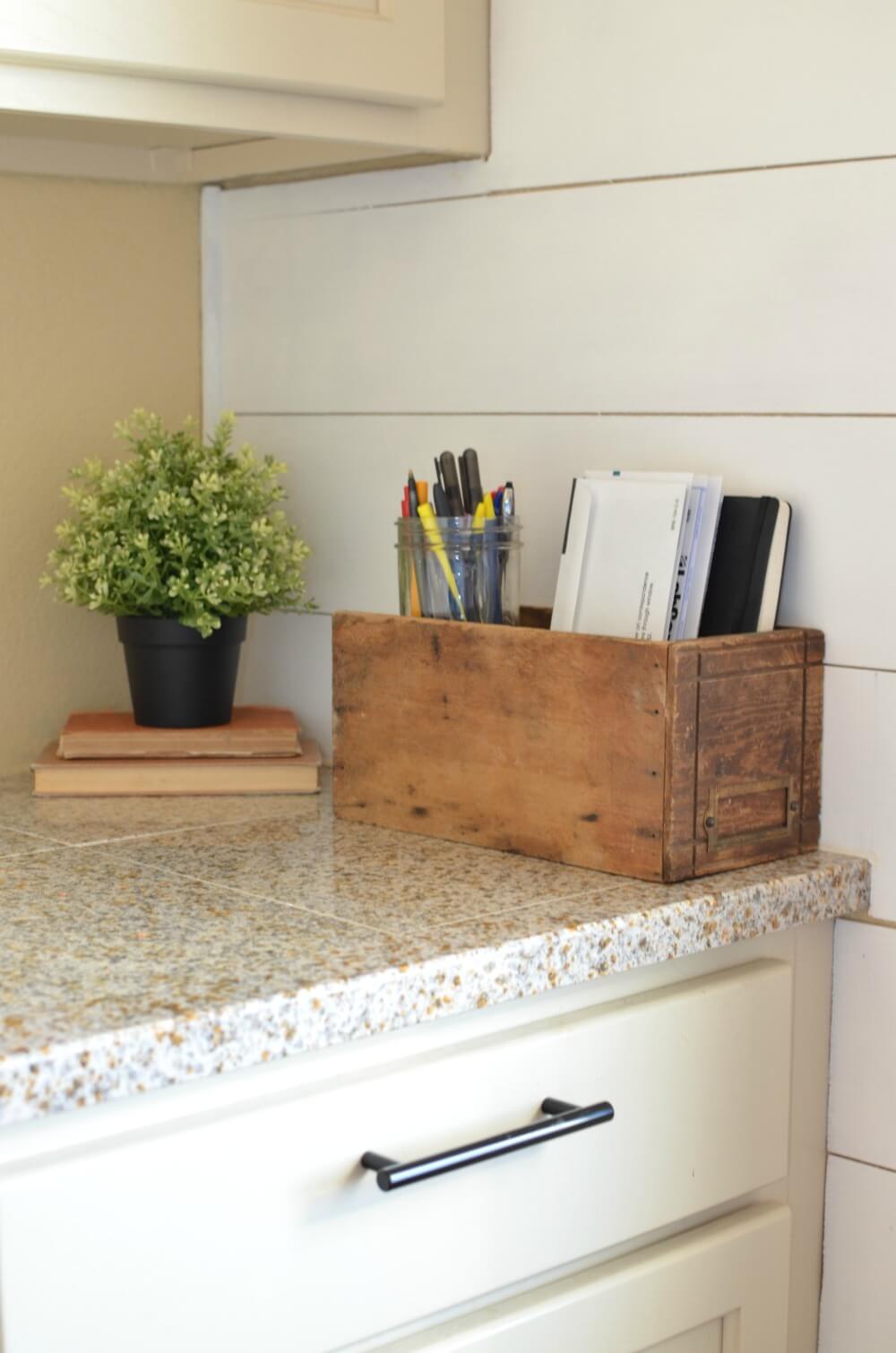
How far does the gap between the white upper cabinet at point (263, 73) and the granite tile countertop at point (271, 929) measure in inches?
21.6

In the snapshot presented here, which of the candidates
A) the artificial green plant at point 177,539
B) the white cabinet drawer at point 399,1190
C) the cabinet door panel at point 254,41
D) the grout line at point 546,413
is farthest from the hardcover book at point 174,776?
the cabinet door panel at point 254,41

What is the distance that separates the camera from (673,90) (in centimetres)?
126

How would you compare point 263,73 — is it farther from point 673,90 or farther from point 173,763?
point 173,763

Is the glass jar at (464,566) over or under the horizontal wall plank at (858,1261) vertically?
over

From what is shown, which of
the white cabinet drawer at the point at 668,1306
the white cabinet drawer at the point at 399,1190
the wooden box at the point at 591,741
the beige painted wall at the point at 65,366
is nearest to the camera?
the white cabinet drawer at the point at 399,1190

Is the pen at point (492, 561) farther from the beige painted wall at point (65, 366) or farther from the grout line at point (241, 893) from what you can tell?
the beige painted wall at point (65, 366)

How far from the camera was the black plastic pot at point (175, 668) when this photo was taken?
140 cm

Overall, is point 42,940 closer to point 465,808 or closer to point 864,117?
point 465,808

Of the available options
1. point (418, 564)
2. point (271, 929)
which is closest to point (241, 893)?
point (271, 929)

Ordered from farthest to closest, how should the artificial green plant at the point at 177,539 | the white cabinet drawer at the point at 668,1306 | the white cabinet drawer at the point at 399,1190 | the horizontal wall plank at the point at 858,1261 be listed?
the artificial green plant at the point at 177,539
the horizontal wall plank at the point at 858,1261
the white cabinet drawer at the point at 668,1306
the white cabinet drawer at the point at 399,1190

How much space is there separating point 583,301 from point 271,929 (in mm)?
629

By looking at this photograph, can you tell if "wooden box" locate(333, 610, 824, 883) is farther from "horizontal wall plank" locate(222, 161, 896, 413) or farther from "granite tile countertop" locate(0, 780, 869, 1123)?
"horizontal wall plank" locate(222, 161, 896, 413)

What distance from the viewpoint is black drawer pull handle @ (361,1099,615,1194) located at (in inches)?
34.9

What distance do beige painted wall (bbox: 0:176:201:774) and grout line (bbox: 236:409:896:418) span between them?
0.13 meters
